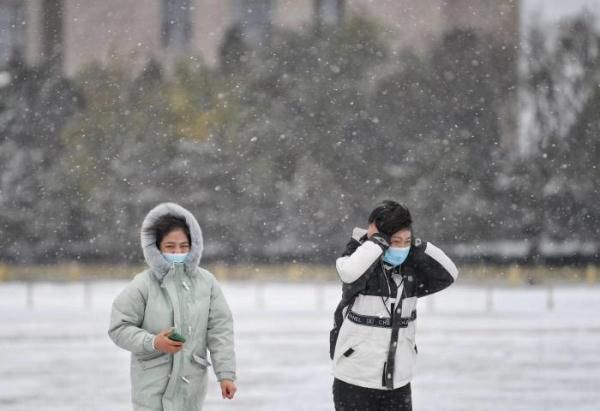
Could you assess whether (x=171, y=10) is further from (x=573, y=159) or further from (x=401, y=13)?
(x=573, y=159)

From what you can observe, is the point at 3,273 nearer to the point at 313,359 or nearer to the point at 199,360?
the point at 313,359

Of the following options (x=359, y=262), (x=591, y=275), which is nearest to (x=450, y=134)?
(x=591, y=275)

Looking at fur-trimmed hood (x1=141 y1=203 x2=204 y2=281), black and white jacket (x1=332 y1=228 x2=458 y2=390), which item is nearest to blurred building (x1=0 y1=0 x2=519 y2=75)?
black and white jacket (x1=332 y1=228 x2=458 y2=390)

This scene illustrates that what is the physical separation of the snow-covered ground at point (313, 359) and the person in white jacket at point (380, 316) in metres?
4.62

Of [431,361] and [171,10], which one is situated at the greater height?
Result: [171,10]

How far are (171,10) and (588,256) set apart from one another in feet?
78.5

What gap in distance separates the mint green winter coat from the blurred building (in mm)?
35365

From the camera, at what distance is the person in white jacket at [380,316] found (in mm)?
4328

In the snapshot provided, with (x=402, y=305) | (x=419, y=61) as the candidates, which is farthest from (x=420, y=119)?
(x=402, y=305)

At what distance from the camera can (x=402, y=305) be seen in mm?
4363

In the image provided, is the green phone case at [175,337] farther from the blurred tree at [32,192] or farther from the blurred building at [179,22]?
the blurred building at [179,22]

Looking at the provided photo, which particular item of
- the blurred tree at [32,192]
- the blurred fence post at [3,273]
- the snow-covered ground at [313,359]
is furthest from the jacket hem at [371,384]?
the blurred tree at [32,192]

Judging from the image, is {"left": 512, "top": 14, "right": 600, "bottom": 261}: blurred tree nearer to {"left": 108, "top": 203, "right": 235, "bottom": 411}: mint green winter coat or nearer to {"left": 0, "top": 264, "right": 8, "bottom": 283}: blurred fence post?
{"left": 0, "top": 264, "right": 8, "bottom": 283}: blurred fence post

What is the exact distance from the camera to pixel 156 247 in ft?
13.9
